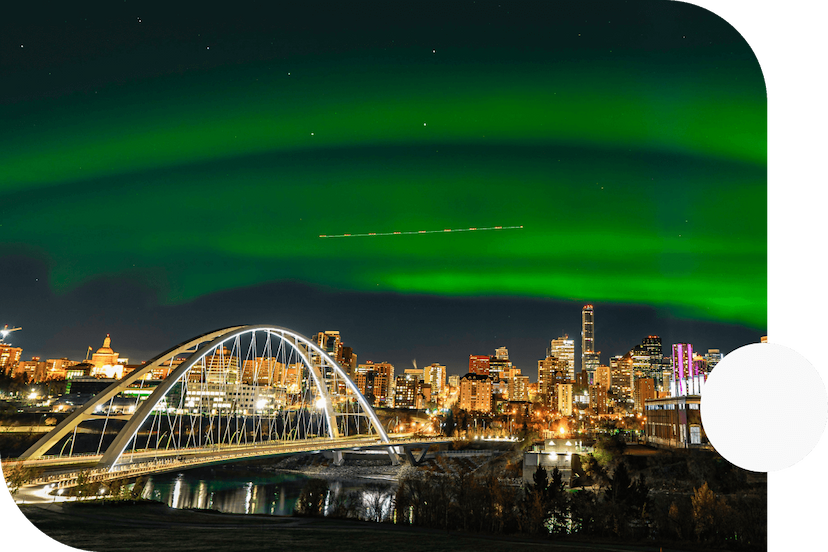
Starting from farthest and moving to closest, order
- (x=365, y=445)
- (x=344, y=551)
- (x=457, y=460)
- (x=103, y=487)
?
1. (x=457, y=460)
2. (x=365, y=445)
3. (x=103, y=487)
4. (x=344, y=551)

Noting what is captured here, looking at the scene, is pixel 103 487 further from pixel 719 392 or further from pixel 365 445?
pixel 365 445

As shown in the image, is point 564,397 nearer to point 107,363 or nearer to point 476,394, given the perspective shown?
point 476,394

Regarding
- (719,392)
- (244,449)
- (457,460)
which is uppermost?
(719,392)

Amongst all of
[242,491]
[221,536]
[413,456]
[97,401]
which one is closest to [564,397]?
[413,456]

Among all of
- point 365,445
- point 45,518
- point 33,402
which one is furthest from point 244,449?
point 33,402

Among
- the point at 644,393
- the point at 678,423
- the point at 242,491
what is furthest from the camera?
the point at 644,393

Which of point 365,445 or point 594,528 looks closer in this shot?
point 594,528

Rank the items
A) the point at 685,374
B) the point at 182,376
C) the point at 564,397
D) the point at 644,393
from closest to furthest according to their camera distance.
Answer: the point at 182,376, the point at 685,374, the point at 644,393, the point at 564,397

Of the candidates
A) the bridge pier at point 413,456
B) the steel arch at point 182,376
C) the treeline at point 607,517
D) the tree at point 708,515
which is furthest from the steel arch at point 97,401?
the bridge pier at point 413,456
